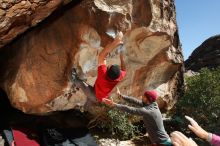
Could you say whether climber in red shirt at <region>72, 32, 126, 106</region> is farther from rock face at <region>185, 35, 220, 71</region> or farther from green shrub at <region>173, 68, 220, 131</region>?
rock face at <region>185, 35, 220, 71</region>

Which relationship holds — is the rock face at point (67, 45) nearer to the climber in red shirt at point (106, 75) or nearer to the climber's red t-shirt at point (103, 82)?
the climber in red shirt at point (106, 75)

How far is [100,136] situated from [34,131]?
9.33ft

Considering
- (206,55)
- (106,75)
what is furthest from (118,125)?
(206,55)

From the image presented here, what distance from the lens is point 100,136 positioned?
12.5 metres

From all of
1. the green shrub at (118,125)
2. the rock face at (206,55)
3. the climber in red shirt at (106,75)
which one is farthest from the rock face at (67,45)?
the rock face at (206,55)

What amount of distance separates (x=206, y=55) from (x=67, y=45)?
53.8 ft

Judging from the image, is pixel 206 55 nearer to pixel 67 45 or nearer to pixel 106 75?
pixel 67 45

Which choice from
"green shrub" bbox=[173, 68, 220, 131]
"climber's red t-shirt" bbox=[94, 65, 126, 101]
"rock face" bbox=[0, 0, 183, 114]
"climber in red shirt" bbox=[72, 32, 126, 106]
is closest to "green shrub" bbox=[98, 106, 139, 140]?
"rock face" bbox=[0, 0, 183, 114]

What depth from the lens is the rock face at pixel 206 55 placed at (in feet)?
74.2

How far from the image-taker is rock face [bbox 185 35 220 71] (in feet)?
74.2

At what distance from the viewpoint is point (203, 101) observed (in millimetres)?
13328

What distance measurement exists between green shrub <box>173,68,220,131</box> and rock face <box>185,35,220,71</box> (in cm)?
885

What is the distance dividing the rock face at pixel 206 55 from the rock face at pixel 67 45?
12.9 m

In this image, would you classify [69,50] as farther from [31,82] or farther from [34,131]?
[34,131]
